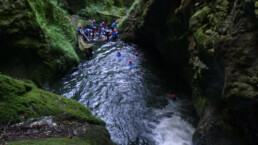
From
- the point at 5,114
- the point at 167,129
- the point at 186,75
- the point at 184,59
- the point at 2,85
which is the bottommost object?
the point at 167,129

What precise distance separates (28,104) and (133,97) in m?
6.38

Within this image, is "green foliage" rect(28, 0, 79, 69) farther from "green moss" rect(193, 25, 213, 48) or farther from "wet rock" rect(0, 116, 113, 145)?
"green moss" rect(193, 25, 213, 48)

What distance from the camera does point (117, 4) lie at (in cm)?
3183

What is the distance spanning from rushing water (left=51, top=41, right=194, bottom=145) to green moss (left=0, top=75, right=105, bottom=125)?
2.83 m

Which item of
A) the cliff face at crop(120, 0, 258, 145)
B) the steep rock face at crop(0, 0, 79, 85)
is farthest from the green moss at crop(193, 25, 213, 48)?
the steep rock face at crop(0, 0, 79, 85)

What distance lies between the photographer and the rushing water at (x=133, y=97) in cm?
812

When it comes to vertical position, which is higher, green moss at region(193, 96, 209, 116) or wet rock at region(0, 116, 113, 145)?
wet rock at region(0, 116, 113, 145)

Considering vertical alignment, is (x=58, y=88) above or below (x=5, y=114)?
below

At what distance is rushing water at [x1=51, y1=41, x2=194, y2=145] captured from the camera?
8117mm

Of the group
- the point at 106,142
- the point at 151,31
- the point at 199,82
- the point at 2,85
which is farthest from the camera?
the point at 151,31

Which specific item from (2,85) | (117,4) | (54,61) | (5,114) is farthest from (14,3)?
(117,4)

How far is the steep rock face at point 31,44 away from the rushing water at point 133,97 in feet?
3.32

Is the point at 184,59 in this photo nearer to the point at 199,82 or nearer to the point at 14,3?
the point at 199,82

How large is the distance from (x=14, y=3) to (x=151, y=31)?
8576 mm
